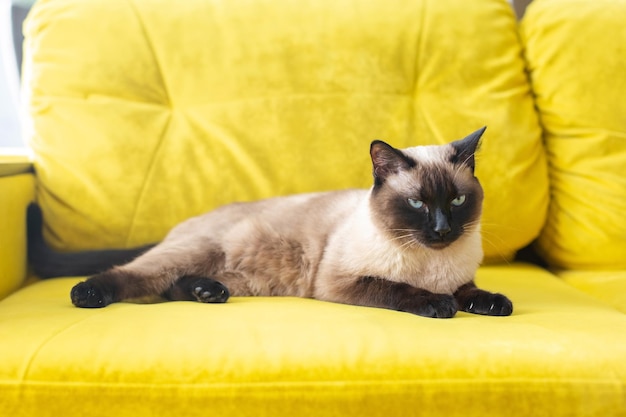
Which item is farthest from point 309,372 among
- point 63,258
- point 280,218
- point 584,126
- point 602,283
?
point 584,126

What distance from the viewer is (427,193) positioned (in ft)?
5.63

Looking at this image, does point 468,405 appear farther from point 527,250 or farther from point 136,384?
point 527,250

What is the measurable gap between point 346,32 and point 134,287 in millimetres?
1147

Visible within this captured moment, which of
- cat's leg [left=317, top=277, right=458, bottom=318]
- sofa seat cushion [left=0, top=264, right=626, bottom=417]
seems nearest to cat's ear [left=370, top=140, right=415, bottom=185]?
cat's leg [left=317, top=277, right=458, bottom=318]

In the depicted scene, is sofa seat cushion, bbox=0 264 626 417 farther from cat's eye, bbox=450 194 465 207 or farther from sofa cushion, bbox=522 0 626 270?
sofa cushion, bbox=522 0 626 270

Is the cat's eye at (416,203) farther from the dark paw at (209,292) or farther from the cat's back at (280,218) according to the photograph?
the dark paw at (209,292)

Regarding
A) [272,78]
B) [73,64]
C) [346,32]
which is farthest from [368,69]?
[73,64]

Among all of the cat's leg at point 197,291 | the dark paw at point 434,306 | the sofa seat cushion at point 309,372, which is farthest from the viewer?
the cat's leg at point 197,291

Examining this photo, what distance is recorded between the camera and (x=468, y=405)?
4.10 ft

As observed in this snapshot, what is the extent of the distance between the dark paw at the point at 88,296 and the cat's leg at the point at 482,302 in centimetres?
96

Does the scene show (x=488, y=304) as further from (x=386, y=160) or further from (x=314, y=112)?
(x=314, y=112)

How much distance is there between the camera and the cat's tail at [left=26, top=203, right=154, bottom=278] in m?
2.04

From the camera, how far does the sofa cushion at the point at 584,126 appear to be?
2201 mm

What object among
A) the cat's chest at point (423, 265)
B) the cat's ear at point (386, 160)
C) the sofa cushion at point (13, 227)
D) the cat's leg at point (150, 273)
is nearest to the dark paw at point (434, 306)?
the cat's chest at point (423, 265)
